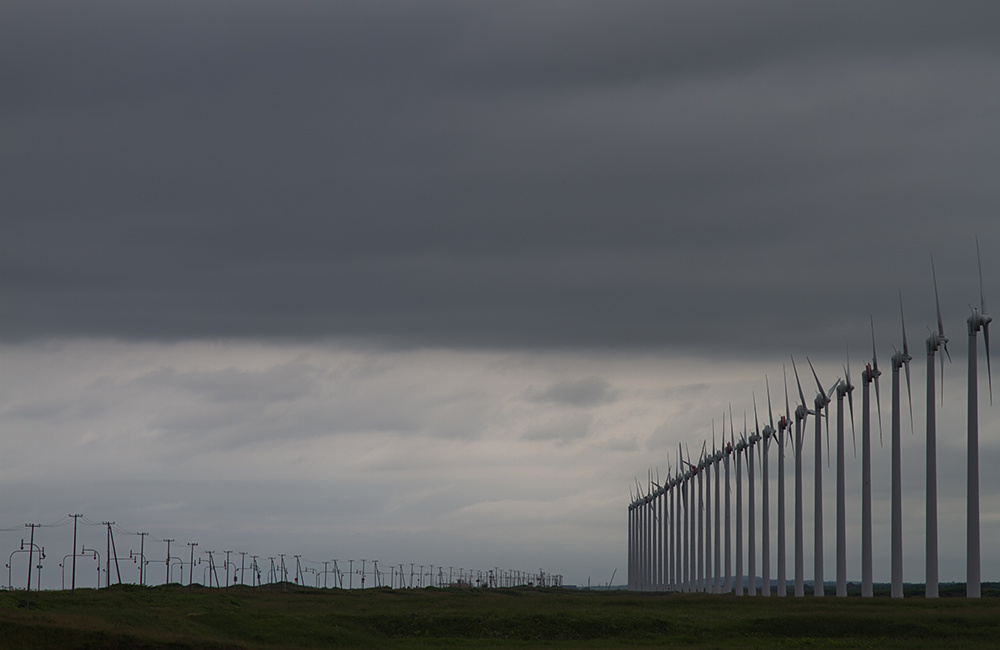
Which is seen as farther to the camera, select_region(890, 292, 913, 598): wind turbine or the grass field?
select_region(890, 292, 913, 598): wind turbine

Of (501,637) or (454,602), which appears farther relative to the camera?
(454,602)

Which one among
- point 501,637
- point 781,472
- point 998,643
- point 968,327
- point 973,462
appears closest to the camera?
point 998,643

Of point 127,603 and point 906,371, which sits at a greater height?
point 906,371

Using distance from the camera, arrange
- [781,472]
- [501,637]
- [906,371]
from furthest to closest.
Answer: [781,472], [906,371], [501,637]

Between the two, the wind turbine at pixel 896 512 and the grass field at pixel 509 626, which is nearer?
the grass field at pixel 509 626

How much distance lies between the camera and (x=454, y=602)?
16038cm

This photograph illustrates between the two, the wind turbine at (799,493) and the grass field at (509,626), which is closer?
the grass field at (509,626)

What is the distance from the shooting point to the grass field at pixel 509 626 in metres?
103

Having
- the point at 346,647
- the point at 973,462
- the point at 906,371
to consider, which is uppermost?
the point at 906,371

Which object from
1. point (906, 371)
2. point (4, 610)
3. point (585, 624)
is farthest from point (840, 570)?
point (4, 610)

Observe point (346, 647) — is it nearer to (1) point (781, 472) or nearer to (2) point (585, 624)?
(2) point (585, 624)

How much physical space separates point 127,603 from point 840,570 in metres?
78.8

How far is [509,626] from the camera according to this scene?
12106cm

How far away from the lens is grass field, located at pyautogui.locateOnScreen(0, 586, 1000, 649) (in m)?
103
